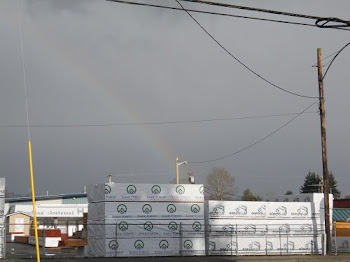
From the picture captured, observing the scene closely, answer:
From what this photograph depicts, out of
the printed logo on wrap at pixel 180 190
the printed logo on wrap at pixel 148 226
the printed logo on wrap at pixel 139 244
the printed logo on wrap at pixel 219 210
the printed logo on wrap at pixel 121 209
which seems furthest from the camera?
the printed logo on wrap at pixel 219 210

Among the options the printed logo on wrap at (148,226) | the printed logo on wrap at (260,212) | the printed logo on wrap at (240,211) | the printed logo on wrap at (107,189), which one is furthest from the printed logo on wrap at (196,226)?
the printed logo on wrap at (107,189)

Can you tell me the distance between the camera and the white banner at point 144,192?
28031mm

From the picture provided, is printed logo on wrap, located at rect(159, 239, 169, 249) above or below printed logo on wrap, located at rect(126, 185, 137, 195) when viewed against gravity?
below

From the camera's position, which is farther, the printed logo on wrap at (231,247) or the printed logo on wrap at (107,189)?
the printed logo on wrap at (231,247)

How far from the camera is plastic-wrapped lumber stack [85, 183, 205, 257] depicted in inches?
1097

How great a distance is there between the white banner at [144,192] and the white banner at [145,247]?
1970 millimetres

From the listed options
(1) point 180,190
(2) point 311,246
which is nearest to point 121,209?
(1) point 180,190

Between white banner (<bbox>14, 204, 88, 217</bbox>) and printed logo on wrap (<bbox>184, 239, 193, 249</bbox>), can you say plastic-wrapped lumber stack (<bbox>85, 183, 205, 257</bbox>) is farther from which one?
white banner (<bbox>14, 204, 88, 217</bbox>)

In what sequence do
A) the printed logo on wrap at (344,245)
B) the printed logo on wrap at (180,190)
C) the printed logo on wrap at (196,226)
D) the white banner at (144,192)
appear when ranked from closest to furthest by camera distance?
the white banner at (144,192) < the printed logo on wrap at (180,190) < the printed logo on wrap at (196,226) < the printed logo on wrap at (344,245)

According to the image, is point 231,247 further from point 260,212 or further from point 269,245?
point 260,212

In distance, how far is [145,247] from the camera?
28.6 meters

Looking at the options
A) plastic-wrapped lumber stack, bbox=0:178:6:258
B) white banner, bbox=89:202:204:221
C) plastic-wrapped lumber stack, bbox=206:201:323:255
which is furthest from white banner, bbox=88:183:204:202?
plastic-wrapped lumber stack, bbox=0:178:6:258

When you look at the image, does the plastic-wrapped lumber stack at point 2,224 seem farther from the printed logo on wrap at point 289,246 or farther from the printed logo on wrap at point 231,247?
the printed logo on wrap at point 289,246

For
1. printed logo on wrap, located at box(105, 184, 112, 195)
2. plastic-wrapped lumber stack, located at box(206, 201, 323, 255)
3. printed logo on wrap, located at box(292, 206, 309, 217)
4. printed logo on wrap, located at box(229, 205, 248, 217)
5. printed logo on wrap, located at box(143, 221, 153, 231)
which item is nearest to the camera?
printed logo on wrap, located at box(105, 184, 112, 195)
